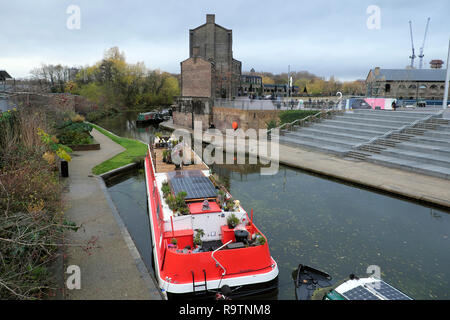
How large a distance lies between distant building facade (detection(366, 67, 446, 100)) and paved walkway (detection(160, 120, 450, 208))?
54476 millimetres

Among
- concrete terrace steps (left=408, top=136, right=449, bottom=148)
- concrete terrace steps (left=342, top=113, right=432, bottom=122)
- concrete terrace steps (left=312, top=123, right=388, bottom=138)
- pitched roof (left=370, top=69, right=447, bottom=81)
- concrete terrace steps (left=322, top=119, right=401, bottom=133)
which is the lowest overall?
concrete terrace steps (left=408, top=136, right=449, bottom=148)

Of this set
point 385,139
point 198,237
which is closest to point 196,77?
point 385,139

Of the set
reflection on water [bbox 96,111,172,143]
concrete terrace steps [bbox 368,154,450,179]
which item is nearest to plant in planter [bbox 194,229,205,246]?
concrete terrace steps [bbox 368,154,450,179]

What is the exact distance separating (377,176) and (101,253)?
49.8 feet

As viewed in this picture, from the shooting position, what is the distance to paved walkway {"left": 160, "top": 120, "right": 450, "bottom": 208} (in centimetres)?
1533

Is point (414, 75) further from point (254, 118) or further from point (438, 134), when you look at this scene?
point (438, 134)

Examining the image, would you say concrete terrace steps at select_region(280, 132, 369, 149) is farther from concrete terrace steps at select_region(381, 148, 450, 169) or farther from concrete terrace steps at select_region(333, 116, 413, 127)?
concrete terrace steps at select_region(333, 116, 413, 127)

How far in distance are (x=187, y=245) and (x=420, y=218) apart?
9891 mm

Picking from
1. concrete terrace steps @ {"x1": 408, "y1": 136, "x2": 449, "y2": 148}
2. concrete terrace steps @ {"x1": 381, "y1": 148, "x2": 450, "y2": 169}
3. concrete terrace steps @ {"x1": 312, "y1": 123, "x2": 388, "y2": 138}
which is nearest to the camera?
concrete terrace steps @ {"x1": 381, "y1": 148, "x2": 450, "y2": 169}

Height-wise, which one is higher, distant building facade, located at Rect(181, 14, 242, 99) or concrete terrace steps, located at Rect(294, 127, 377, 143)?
distant building facade, located at Rect(181, 14, 242, 99)

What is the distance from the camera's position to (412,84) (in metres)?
71.4

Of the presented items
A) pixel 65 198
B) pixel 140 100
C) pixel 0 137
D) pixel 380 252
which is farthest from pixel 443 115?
pixel 140 100

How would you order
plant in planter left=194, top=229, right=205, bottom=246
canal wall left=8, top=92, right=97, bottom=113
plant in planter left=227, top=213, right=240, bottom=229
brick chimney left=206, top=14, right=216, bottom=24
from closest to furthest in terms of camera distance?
plant in planter left=194, top=229, right=205, bottom=246, plant in planter left=227, top=213, right=240, bottom=229, canal wall left=8, top=92, right=97, bottom=113, brick chimney left=206, top=14, right=216, bottom=24

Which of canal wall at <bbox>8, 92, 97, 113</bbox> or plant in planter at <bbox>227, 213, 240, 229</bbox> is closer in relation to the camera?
plant in planter at <bbox>227, 213, 240, 229</bbox>
